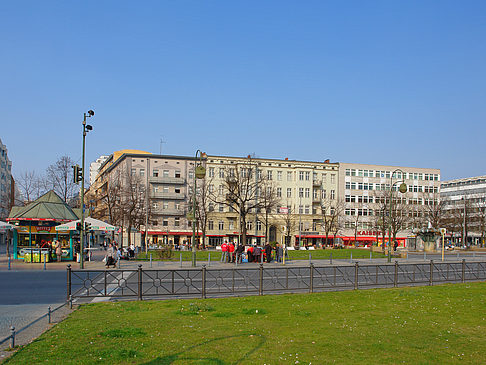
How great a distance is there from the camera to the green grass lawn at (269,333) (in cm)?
706

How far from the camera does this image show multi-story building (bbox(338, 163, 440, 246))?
87.8m

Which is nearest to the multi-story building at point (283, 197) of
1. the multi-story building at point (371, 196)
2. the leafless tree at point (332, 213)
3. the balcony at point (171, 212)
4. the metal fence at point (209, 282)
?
the leafless tree at point (332, 213)

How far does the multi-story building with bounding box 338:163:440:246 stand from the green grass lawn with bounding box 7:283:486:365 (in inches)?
2971

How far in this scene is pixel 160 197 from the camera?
78.2 metres

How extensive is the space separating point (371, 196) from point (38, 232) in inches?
2800

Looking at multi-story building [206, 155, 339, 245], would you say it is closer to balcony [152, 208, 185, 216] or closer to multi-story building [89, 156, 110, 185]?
balcony [152, 208, 185, 216]

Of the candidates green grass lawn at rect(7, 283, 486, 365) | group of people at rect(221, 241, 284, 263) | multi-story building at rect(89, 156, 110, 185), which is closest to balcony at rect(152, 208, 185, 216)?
group of people at rect(221, 241, 284, 263)

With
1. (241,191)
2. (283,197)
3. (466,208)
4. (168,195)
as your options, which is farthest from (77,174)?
(466,208)

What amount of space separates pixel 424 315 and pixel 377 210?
7872 cm

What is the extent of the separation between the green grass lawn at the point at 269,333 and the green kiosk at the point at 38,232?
77.3ft

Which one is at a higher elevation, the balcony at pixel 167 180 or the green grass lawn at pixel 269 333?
the balcony at pixel 167 180

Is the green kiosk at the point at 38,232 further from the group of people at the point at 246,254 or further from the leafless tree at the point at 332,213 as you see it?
the leafless tree at the point at 332,213

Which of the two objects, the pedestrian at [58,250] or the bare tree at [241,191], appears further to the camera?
the bare tree at [241,191]

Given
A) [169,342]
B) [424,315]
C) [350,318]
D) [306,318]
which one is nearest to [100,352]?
[169,342]
